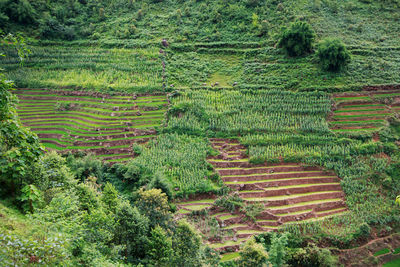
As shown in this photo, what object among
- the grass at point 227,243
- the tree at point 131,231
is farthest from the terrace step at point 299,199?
the tree at point 131,231

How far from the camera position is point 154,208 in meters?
28.8

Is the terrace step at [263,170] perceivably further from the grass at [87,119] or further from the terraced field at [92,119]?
the grass at [87,119]

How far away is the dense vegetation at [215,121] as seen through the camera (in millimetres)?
29891

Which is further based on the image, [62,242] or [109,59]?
[109,59]

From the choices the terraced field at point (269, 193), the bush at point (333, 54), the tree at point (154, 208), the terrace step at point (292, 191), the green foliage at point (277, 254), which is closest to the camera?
the tree at point (154, 208)

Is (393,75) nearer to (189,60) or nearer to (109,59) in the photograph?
(189,60)

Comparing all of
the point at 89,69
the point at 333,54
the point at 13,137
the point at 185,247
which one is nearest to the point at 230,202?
the point at 185,247

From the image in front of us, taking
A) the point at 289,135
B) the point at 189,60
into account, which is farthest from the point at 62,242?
the point at 189,60

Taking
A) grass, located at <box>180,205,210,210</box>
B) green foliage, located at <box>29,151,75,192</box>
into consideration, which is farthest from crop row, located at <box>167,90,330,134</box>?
green foliage, located at <box>29,151,75,192</box>

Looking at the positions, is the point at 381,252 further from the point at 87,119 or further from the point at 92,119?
the point at 87,119

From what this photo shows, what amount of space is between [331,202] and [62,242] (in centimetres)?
3268

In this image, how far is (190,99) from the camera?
4719cm

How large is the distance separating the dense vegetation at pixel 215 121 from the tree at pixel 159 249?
152 millimetres

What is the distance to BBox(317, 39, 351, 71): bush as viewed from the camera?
4753 cm
